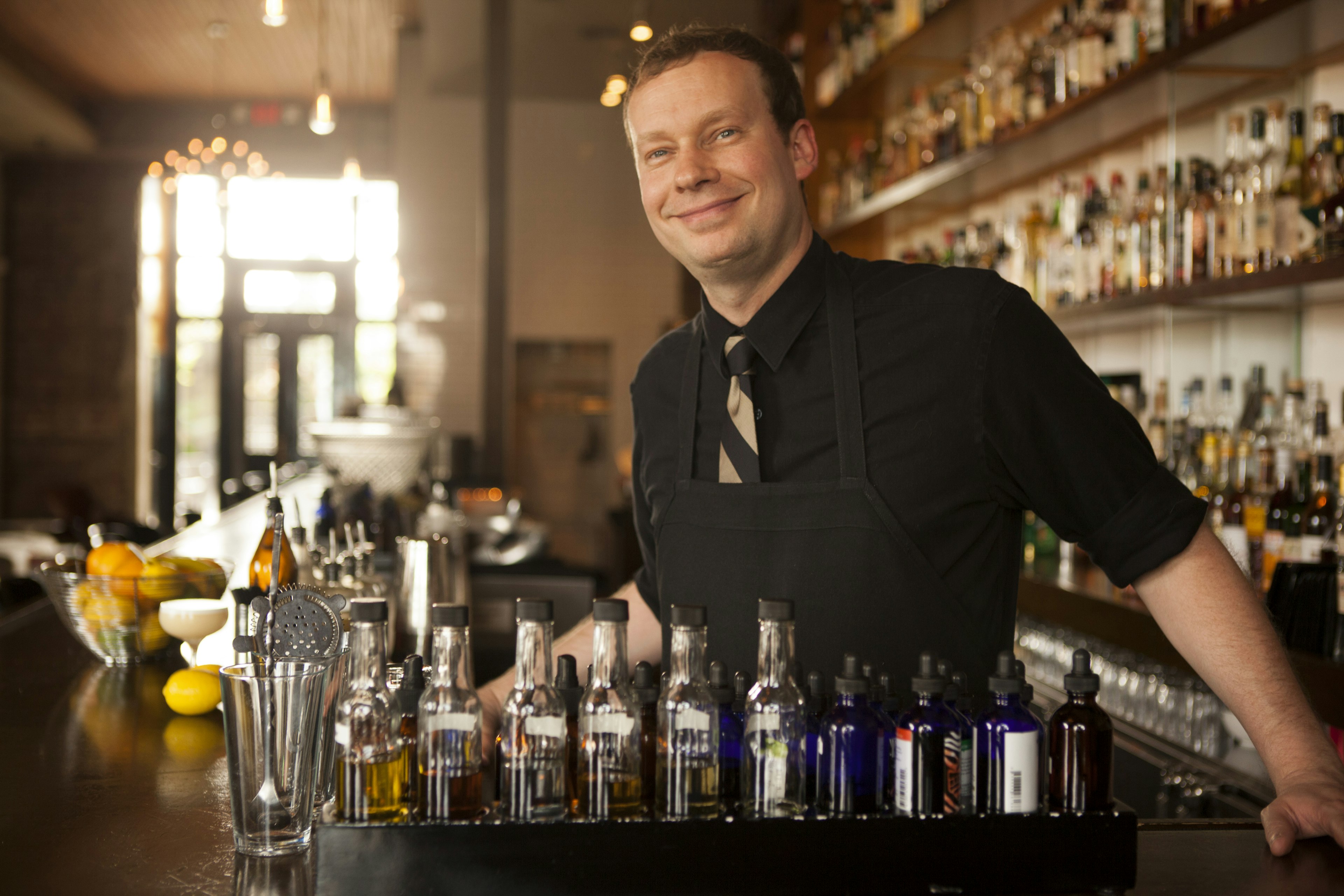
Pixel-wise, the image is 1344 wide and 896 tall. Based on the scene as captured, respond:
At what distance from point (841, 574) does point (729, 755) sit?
1.63 ft

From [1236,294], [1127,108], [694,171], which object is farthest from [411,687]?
[1127,108]

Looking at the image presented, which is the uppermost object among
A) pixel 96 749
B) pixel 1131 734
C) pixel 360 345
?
pixel 360 345

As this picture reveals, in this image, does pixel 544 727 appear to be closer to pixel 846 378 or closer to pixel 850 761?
pixel 850 761

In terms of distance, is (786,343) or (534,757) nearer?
(534,757)

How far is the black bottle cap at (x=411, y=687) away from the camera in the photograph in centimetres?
96

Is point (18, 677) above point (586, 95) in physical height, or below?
below

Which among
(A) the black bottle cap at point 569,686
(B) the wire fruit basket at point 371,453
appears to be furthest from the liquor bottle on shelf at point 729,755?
(B) the wire fruit basket at point 371,453

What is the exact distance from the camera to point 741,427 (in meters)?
1.55

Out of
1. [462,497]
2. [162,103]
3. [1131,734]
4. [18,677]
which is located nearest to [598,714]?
[18,677]

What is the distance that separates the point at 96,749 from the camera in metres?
1.43

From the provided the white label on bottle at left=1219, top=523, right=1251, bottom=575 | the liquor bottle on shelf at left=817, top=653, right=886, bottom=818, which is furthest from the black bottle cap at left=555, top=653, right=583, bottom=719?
the white label on bottle at left=1219, top=523, right=1251, bottom=575

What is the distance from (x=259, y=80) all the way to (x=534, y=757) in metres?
10.9

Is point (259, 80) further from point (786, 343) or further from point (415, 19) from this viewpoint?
point (786, 343)

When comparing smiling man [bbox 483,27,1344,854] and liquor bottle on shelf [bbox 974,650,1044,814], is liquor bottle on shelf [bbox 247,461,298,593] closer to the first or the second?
smiling man [bbox 483,27,1344,854]
